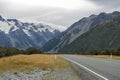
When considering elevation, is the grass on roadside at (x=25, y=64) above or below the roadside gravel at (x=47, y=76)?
above

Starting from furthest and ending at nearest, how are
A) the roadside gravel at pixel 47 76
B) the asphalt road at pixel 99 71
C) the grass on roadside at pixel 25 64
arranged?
the grass on roadside at pixel 25 64 < the roadside gravel at pixel 47 76 < the asphalt road at pixel 99 71

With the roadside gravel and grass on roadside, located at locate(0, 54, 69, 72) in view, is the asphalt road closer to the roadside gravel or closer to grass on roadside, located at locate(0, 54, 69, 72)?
the roadside gravel

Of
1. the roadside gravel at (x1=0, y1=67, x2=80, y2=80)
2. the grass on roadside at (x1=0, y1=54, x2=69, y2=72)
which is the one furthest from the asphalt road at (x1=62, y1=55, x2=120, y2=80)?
the grass on roadside at (x1=0, y1=54, x2=69, y2=72)

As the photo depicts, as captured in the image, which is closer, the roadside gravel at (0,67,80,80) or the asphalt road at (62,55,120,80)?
the asphalt road at (62,55,120,80)

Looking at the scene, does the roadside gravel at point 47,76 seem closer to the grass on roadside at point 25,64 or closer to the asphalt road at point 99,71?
the asphalt road at point 99,71

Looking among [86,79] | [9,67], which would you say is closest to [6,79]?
[86,79]

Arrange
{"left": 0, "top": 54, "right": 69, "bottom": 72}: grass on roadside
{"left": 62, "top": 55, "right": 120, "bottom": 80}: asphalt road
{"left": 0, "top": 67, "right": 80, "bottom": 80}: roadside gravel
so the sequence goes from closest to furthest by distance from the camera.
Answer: {"left": 62, "top": 55, "right": 120, "bottom": 80}: asphalt road, {"left": 0, "top": 67, "right": 80, "bottom": 80}: roadside gravel, {"left": 0, "top": 54, "right": 69, "bottom": 72}: grass on roadside

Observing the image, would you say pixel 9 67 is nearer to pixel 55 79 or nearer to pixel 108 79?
pixel 55 79

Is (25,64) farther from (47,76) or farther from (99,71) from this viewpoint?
(47,76)

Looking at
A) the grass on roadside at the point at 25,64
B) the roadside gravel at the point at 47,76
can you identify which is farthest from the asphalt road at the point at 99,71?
the grass on roadside at the point at 25,64

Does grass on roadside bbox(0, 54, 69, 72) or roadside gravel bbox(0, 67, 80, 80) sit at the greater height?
grass on roadside bbox(0, 54, 69, 72)

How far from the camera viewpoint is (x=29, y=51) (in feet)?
467

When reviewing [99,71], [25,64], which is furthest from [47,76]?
[25,64]

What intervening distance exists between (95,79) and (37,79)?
188 inches
